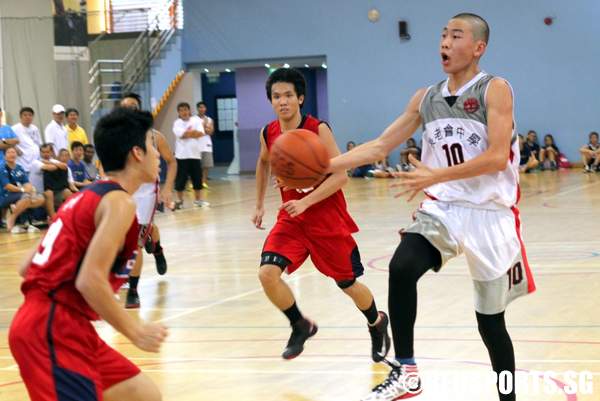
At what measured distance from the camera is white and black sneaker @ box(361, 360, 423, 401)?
477 centimetres

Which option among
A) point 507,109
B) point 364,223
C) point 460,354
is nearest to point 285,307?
point 460,354

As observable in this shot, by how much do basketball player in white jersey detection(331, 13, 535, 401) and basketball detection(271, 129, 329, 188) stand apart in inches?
22.2

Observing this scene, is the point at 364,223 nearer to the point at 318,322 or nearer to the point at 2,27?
the point at 318,322

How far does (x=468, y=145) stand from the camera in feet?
15.5

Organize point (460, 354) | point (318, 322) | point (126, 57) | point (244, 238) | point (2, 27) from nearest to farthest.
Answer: point (460, 354), point (318, 322), point (244, 238), point (2, 27), point (126, 57)

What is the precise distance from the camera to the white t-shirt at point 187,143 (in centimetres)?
1800

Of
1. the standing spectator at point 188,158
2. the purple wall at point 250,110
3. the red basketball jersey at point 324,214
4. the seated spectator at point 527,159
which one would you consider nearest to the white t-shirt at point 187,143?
the standing spectator at point 188,158

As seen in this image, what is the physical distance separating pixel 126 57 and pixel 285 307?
62.1 ft

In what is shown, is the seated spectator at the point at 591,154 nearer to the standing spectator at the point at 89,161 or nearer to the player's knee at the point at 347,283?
the standing spectator at the point at 89,161

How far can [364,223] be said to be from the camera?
13812 millimetres

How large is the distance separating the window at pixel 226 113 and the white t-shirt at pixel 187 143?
42.4ft

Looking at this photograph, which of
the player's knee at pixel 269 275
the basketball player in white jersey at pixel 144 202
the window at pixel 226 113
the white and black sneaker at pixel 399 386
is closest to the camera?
the white and black sneaker at pixel 399 386

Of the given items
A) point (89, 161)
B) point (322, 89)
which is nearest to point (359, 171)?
point (322, 89)

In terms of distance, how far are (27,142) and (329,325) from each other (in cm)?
922
